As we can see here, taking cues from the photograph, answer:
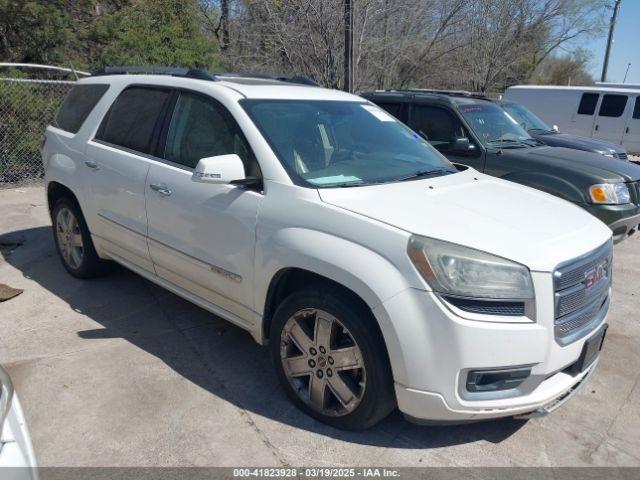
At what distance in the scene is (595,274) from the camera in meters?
2.92

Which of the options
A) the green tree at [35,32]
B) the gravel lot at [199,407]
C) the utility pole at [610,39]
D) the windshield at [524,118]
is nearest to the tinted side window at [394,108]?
the windshield at [524,118]

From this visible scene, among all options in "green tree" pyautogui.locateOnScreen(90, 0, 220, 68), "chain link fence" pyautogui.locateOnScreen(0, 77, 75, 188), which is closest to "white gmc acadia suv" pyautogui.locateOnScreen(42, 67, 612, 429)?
"chain link fence" pyautogui.locateOnScreen(0, 77, 75, 188)

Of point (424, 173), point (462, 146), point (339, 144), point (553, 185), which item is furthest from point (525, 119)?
point (339, 144)

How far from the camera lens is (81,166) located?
4.60 m

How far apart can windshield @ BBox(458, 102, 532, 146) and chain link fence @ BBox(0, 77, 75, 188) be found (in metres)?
6.43

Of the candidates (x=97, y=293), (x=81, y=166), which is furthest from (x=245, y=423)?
(x=81, y=166)

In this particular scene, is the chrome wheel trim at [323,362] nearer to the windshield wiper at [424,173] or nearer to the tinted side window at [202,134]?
the tinted side window at [202,134]

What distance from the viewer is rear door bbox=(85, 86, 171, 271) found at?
157 inches

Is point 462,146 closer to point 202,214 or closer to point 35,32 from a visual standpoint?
point 202,214

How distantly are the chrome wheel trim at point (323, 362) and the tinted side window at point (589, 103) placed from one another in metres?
13.3

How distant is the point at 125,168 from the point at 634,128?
43.5ft

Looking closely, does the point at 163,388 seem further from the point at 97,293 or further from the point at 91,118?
the point at 91,118

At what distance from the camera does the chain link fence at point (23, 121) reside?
340 inches

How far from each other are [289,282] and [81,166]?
248 centimetres
